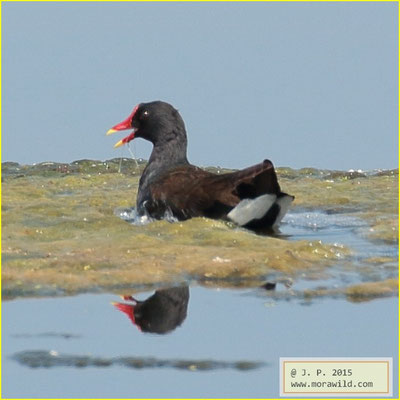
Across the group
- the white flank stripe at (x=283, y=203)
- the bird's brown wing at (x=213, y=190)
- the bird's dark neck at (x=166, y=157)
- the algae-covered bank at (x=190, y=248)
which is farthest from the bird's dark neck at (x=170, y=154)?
the white flank stripe at (x=283, y=203)

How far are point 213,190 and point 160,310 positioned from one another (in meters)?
3.17

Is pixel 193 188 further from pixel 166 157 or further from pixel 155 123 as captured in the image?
pixel 155 123

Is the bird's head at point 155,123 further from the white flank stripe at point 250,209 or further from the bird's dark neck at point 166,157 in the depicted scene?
the white flank stripe at point 250,209

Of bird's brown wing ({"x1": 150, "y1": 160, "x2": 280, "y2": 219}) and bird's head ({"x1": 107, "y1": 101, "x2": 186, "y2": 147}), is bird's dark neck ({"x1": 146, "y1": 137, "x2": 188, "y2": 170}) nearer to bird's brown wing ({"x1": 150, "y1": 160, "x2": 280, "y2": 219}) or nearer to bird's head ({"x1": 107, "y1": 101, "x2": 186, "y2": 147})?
bird's head ({"x1": 107, "y1": 101, "x2": 186, "y2": 147})

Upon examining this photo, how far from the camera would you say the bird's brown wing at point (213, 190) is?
11.9 meters

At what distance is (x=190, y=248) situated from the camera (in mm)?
10977

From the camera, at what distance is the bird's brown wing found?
11945 millimetres

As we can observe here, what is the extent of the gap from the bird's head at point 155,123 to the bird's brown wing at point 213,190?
1287 millimetres

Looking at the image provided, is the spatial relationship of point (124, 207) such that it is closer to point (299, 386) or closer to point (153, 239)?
point (153, 239)

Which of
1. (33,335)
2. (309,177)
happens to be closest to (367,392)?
(33,335)

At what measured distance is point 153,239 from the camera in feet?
37.6

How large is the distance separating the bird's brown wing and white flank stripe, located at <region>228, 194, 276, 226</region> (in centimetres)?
6

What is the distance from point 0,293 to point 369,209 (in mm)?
6092

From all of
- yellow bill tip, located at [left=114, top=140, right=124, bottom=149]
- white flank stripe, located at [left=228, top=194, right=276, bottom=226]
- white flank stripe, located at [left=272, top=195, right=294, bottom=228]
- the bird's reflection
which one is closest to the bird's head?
yellow bill tip, located at [left=114, top=140, right=124, bottom=149]
